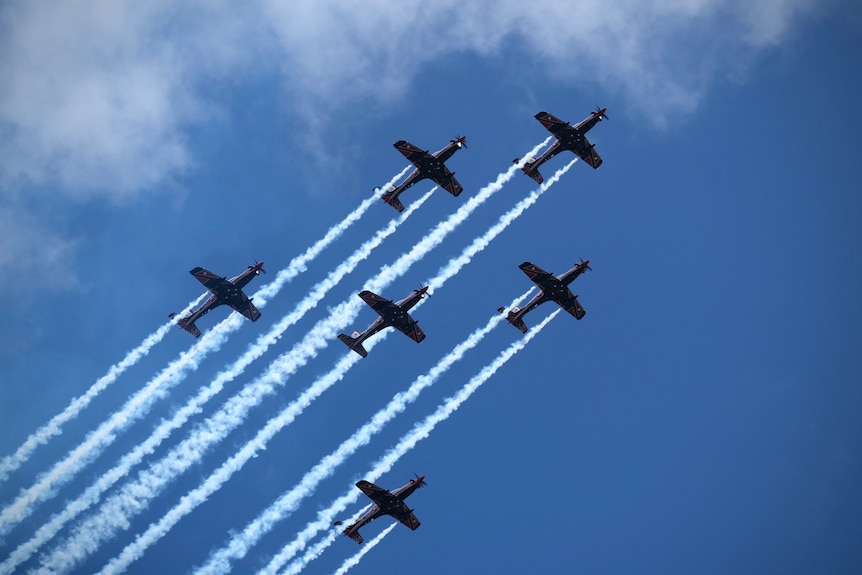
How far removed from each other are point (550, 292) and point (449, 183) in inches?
530

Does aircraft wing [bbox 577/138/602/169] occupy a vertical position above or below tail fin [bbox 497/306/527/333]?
above

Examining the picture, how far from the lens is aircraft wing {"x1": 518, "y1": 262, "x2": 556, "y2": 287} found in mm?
112438

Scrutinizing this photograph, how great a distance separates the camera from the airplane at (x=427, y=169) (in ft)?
380

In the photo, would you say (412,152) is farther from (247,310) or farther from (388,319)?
(247,310)

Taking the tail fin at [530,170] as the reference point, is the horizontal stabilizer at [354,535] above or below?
below

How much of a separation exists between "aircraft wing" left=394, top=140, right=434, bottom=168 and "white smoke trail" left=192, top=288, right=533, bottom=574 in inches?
586

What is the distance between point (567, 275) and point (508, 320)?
252 inches

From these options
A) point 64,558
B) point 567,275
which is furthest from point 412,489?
point 64,558

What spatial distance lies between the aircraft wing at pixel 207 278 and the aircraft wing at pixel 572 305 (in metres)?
29.5

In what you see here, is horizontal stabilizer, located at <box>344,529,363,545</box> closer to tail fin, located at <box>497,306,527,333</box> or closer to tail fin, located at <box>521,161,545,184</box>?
tail fin, located at <box>497,306,527,333</box>

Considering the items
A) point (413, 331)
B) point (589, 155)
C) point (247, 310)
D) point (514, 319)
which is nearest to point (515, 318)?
point (514, 319)

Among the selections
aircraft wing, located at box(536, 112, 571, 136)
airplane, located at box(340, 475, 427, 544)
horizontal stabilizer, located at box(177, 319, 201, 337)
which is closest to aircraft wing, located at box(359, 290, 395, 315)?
airplane, located at box(340, 475, 427, 544)

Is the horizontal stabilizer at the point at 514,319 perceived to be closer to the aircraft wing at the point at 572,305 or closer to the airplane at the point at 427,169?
the aircraft wing at the point at 572,305

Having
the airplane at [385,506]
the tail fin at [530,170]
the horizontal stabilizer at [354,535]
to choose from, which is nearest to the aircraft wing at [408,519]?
the airplane at [385,506]
